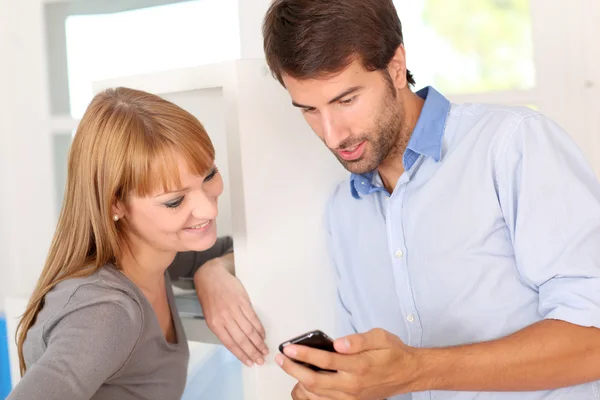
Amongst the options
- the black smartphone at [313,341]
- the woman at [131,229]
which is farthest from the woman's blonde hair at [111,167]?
the black smartphone at [313,341]

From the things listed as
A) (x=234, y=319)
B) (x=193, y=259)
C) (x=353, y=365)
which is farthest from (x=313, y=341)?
(x=193, y=259)

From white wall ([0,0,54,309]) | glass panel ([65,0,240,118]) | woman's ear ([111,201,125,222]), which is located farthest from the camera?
white wall ([0,0,54,309])

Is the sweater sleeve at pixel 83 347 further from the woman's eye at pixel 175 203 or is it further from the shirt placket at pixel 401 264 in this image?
the shirt placket at pixel 401 264

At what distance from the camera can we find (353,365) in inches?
47.6

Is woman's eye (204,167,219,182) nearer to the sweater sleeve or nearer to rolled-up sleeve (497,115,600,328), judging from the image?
the sweater sleeve

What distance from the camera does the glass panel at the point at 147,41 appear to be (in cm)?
237

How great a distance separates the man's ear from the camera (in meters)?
1.59

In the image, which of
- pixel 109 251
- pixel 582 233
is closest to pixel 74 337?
pixel 109 251

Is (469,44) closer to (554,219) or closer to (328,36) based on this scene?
(328,36)

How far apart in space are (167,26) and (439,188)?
4.11 feet

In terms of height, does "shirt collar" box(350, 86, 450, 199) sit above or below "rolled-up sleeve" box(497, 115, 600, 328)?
above

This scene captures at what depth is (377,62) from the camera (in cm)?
154

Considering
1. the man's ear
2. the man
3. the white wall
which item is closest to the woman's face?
the man

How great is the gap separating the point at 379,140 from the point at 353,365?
511mm
